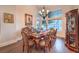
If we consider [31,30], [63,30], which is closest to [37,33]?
[31,30]

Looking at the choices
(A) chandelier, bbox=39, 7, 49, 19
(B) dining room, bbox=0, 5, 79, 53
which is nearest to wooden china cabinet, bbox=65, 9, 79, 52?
(B) dining room, bbox=0, 5, 79, 53

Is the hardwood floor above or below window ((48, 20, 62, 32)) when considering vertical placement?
below

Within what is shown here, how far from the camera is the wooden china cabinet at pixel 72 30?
2941 millimetres

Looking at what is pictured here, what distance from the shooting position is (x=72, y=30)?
2994 millimetres

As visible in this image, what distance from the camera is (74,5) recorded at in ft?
9.69

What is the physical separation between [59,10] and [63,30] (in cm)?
40

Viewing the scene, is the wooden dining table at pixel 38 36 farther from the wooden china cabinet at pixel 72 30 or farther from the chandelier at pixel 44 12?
the wooden china cabinet at pixel 72 30

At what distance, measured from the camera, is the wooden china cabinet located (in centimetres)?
294

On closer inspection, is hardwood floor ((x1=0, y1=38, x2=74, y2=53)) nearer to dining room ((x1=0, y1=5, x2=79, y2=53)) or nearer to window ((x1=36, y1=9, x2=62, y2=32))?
dining room ((x1=0, y1=5, x2=79, y2=53))

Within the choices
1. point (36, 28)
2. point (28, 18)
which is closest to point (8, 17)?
point (28, 18)

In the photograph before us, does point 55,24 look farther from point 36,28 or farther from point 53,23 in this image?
point 36,28

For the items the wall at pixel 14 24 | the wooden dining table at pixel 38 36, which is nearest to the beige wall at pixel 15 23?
the wall at pixel 14 24
